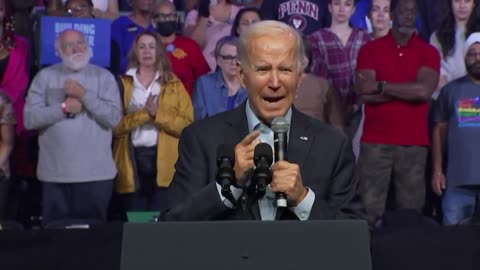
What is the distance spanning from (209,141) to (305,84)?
179 inches

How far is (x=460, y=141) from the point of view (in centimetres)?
888

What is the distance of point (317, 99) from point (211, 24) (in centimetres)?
118

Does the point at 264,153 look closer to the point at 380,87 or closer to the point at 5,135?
the point at 380,87

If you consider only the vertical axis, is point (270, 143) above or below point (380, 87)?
above

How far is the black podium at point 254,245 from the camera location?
3.70 meters

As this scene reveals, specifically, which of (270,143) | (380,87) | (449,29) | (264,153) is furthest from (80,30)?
(264,153)

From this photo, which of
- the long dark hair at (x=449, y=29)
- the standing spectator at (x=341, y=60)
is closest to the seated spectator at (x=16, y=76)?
the standing spectator at (x=341, y=60)

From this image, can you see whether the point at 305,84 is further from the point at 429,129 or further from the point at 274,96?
the point at 274,96

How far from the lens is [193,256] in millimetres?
3734

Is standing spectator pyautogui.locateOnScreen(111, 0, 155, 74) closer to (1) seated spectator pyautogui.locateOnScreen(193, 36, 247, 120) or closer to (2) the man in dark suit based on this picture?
(1) seated spectator pyautogui.locateOnScreen(193, 36, 247, 120)

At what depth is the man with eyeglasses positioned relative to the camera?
28.5 ft

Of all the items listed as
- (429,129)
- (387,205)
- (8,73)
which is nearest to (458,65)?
(429,129)

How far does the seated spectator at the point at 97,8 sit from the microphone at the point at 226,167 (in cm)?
548

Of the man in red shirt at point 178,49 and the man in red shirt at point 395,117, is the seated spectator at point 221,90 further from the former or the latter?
the man in red shirt at point 395,117
